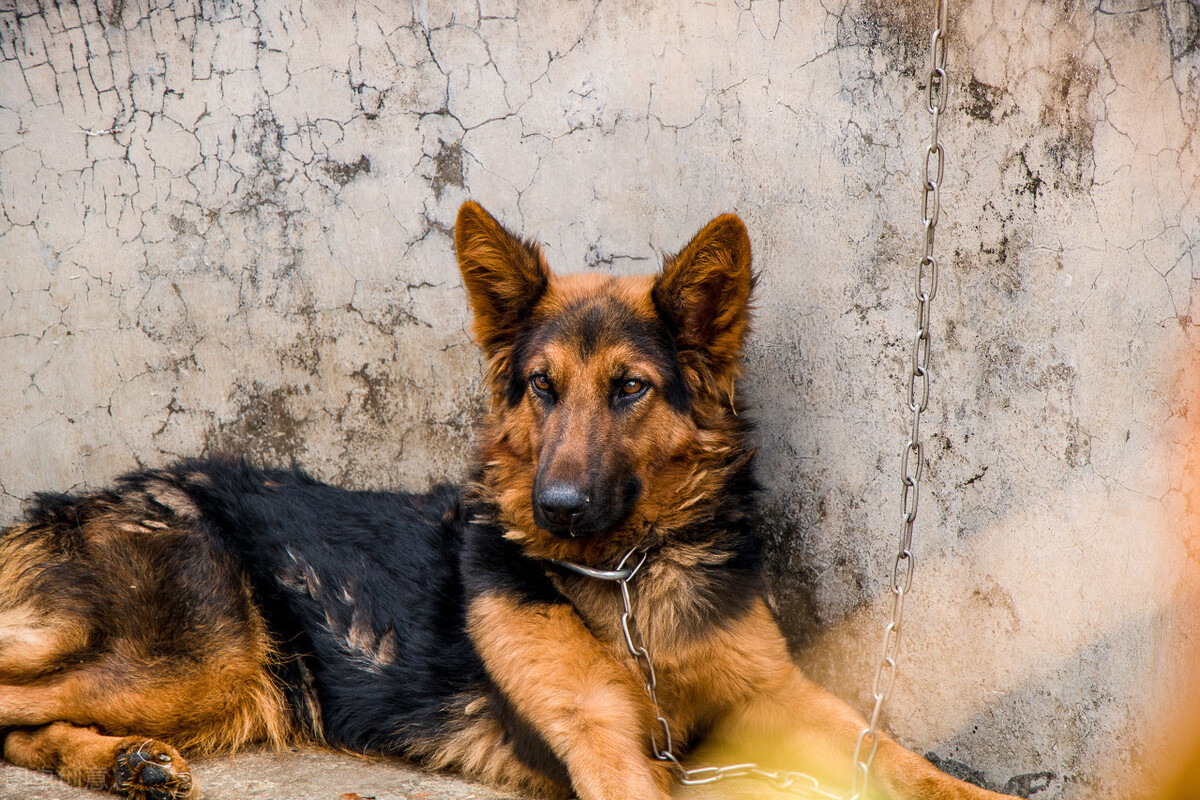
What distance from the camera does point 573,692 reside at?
10.6 feet

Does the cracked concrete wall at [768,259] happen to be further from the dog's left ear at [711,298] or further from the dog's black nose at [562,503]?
the dog's black nose at [562,503]

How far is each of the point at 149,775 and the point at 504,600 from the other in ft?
4.62

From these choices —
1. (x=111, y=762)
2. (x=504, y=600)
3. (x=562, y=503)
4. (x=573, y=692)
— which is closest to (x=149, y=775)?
(x=111, y=762)

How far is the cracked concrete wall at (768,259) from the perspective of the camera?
3338 millimetres

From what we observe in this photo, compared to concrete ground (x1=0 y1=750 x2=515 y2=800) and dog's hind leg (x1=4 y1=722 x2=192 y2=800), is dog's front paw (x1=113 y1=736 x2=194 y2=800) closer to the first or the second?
dog's hind leg (x1=4 y1=722 x2=192 y2=800)

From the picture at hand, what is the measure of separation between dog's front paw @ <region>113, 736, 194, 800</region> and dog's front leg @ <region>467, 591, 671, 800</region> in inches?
45.5

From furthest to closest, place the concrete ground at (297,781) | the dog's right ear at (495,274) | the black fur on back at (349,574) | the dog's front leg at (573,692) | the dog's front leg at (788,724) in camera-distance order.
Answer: the black fur on back at (349,574), the dog's right ear at (495,274), the concrete ground at (297,781), the dog's front leg at (788,724), the dog's front leg at (573,692)

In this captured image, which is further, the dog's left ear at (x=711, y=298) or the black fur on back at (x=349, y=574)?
the black fur on back at (x=349, y=574)

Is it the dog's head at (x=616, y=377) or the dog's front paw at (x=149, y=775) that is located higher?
the dog's head at (x=616, y=377)

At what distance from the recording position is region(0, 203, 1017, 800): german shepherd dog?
3.31 metres

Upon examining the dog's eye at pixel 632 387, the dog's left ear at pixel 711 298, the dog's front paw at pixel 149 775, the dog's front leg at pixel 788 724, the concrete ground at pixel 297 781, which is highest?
the dog's left ear at pixel 711 298

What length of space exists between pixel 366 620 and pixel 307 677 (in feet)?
1.32

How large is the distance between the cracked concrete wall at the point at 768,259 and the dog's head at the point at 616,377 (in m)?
0.66

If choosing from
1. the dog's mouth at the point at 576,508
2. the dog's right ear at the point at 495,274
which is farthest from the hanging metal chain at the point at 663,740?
the dog's right ear at the point at 495,274
